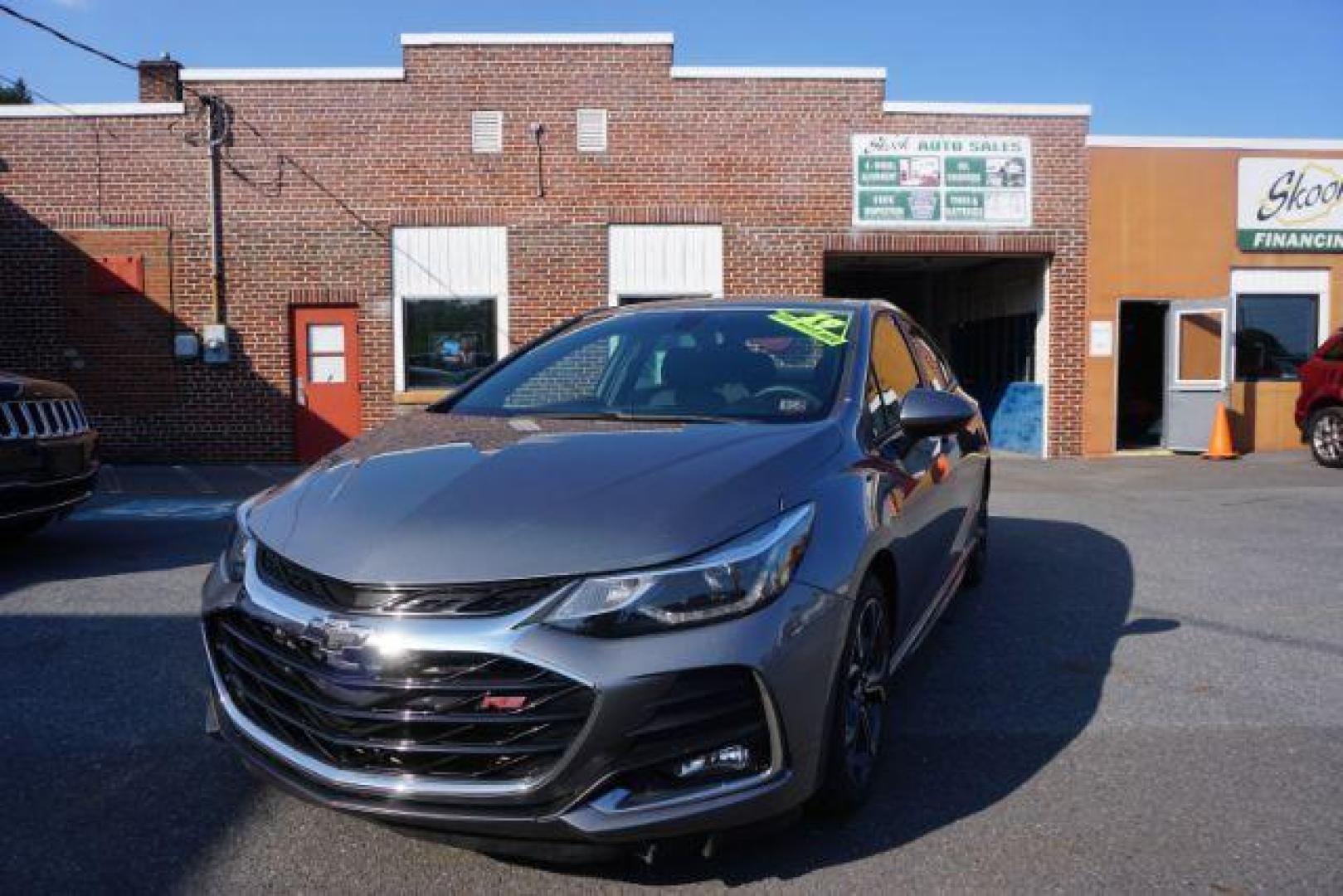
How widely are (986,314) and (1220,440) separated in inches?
176

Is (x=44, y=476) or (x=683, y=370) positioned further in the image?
(x=44, y=476)

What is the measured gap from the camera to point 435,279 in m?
13.8

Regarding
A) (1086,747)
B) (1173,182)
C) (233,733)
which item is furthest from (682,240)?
(233,733)

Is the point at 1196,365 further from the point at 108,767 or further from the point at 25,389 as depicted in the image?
the point at 108,767

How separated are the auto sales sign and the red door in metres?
12.5

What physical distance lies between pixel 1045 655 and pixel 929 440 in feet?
4.29

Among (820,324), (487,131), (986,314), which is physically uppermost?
(487,131)

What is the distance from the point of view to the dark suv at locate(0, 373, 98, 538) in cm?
577

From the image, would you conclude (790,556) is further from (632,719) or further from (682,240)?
(682,240)

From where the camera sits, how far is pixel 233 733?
2.63m

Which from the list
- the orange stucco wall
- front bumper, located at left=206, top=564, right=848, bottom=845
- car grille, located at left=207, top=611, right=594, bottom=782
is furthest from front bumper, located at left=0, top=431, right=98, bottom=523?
the orange stucco wall

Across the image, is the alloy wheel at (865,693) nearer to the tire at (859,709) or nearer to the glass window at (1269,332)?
the tire at (859,709)

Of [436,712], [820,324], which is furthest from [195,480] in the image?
[436,712]

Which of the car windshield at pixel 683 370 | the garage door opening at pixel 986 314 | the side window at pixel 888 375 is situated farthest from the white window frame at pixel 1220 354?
the car windshield at pixel 683 370
